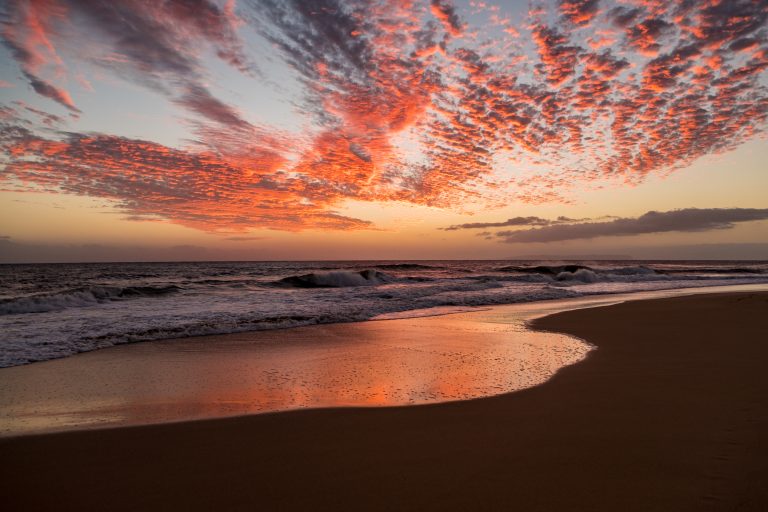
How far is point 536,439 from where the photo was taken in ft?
13.7

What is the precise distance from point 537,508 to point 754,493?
62.9 inches

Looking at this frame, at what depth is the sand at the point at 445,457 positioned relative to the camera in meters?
3.18

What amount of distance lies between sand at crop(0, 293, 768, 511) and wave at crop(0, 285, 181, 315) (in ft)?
51.0

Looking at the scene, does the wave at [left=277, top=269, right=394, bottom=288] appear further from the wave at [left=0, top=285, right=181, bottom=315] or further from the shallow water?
the shallow water

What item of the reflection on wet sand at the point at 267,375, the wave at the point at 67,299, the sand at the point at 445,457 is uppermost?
the wave at the point at 67,299

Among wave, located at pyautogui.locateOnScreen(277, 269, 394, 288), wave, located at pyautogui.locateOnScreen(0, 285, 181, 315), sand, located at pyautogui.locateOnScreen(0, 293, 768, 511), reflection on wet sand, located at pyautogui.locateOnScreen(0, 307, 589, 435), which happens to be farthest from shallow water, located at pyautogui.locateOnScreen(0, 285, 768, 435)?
wave, located at pyautogui.locateOnScreen(277, 269, 394, 288)

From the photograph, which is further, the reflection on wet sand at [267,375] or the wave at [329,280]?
the wave at [329,280]

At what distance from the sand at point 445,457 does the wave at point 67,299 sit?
15545mm

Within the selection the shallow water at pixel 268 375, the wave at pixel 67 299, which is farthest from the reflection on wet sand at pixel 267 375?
the wave at pixel 67 299

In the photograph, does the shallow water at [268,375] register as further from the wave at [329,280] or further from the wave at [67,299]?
the wave at [329,280]

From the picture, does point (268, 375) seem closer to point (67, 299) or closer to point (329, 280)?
point (67, 299)

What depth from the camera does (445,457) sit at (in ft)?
12.5

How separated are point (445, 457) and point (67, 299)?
20272 mm

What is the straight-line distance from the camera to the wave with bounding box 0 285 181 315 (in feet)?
54.1
